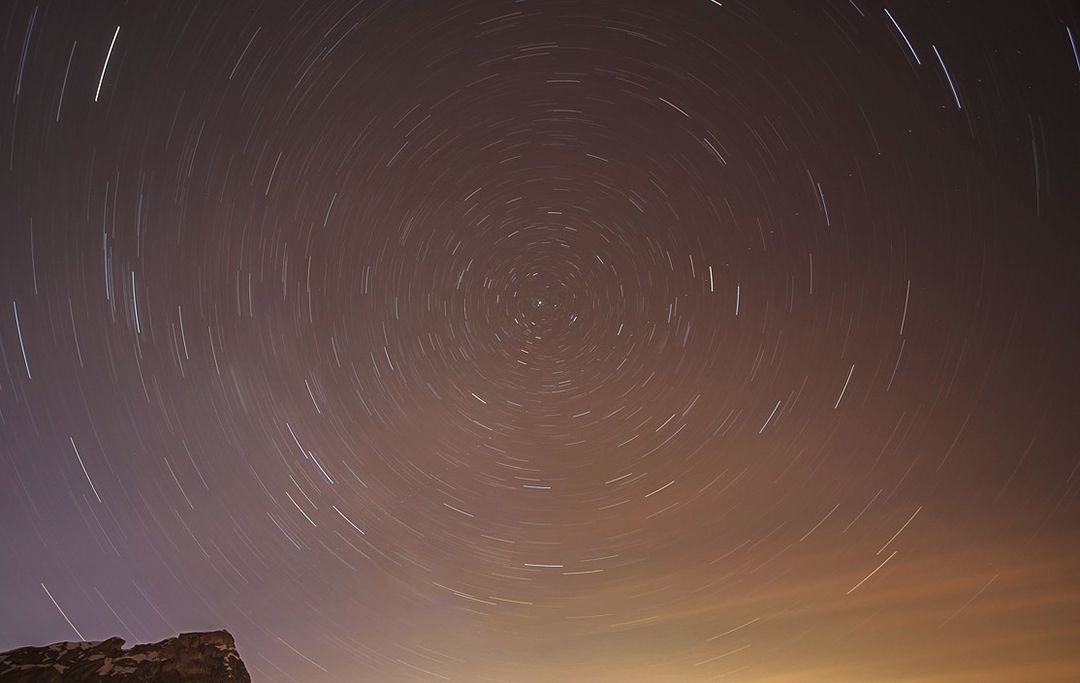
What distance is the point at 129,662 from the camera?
20.0 meters

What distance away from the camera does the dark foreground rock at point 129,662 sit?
19.1m

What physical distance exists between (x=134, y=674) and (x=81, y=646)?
2259mm

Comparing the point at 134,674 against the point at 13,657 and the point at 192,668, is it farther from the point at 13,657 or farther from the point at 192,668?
the point at 13,657

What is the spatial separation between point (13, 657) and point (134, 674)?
303 cm

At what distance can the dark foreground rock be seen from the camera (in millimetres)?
19125

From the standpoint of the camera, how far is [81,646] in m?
20.7

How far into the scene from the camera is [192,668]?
2050 cm

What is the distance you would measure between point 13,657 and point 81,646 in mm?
1468

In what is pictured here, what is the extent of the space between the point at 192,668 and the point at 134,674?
4.59ft

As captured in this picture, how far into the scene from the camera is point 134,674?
1952cm

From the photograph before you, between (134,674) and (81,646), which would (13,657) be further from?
(134,674)

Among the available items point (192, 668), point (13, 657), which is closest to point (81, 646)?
point (13, 657)

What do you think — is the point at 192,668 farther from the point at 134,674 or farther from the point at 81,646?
the point at 81,646

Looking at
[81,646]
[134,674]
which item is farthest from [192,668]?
[81,646]
